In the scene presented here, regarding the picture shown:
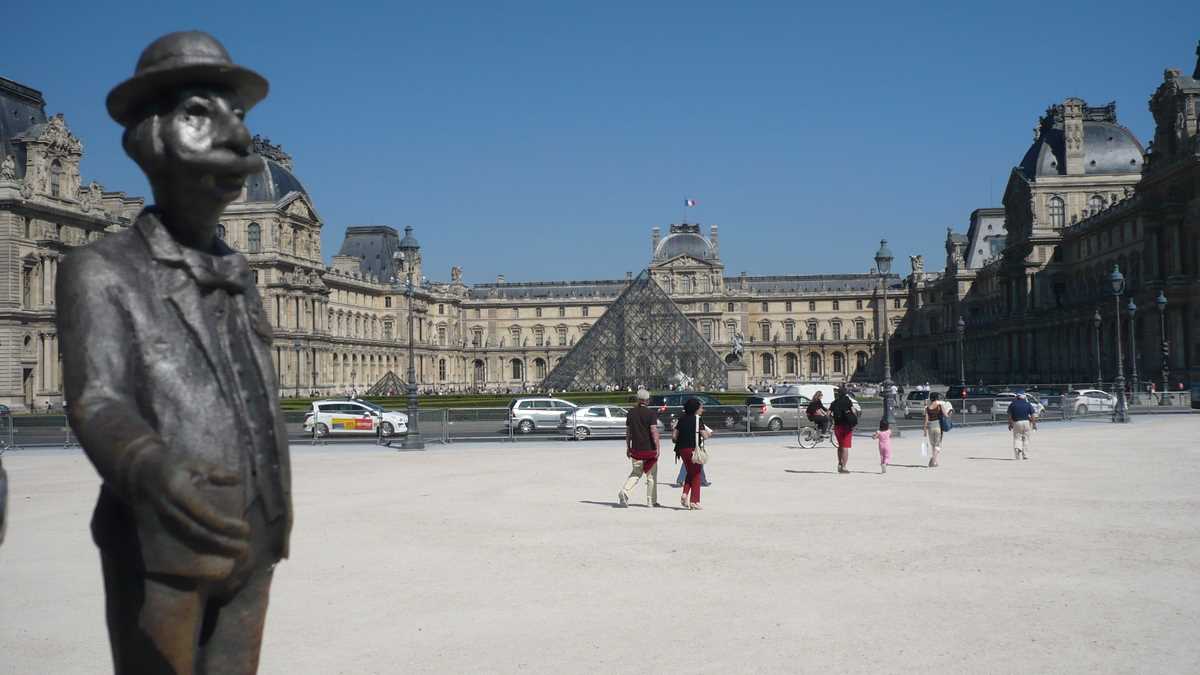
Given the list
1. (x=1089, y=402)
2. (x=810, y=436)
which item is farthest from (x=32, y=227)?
(x=1089, y=402)

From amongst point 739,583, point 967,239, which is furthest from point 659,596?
point 967,239

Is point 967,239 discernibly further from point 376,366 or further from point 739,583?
point 739,583

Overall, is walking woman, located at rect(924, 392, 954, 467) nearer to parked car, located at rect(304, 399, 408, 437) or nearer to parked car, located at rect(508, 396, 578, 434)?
parked car, located at rect(508, 396, 578, 434)

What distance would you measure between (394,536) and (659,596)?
373 centimetres

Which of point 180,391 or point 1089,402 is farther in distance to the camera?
point 1089,402

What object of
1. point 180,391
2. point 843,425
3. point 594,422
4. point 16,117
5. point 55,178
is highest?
point 16,117

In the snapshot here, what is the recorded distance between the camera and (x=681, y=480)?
13281 mm

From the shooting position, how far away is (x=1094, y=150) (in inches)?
2611

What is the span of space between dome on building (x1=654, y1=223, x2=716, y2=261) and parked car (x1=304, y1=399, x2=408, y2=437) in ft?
248

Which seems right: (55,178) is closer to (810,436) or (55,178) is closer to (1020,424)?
(810,436)

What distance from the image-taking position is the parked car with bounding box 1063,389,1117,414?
3450 cm

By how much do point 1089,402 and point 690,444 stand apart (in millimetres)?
27509

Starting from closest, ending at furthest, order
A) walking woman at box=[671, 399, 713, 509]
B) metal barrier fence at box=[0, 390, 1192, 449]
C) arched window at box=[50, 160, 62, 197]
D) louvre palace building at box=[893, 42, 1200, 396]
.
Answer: walking woman at box=[671, 399, 713, 509] → metal barrier fence at box=[0, 390, 1192, 449] → louvre palace building at box=[893, 42, 1200, 396] → arched window at box=[50, 160, 62, 197]

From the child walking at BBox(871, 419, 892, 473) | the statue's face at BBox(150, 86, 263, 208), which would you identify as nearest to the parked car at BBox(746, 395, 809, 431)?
the child walking at BBox(871, 419, 892, 473)
